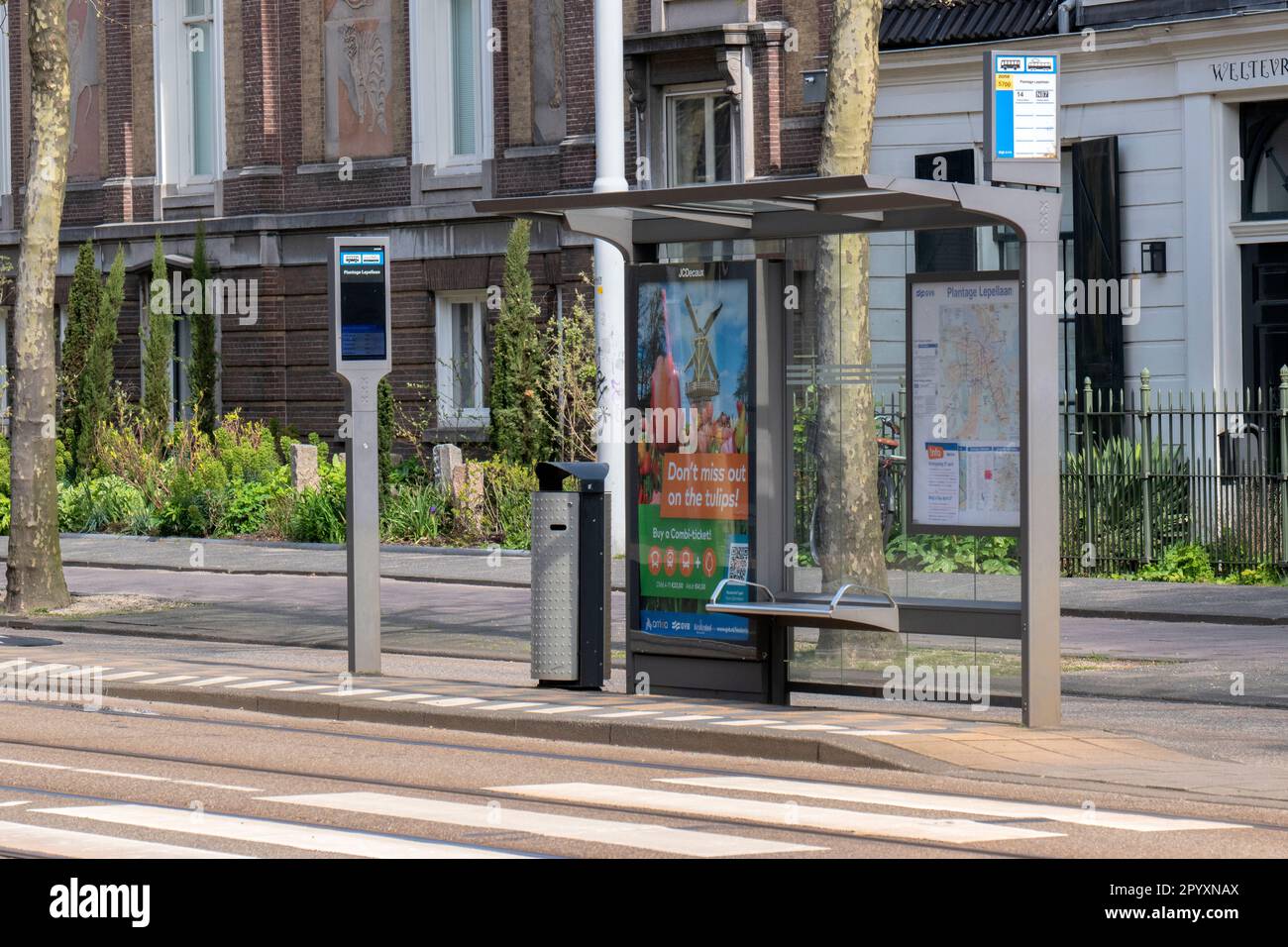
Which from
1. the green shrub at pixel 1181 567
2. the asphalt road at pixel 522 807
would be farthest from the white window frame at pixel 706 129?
the asphalt road at pixel 522 807

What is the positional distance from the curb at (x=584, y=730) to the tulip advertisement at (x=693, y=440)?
132 cm

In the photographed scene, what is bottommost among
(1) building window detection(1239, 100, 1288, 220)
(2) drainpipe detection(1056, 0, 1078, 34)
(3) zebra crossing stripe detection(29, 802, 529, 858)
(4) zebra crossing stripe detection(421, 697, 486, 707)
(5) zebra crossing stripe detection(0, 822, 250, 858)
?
(3) zebra crossing stripe detection(29, 802, 529, 858)

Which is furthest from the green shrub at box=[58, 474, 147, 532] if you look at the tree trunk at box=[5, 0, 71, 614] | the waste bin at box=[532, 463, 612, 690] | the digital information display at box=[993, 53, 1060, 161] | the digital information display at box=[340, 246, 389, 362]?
the digital information display at box=[993, 53, 1060, 161]

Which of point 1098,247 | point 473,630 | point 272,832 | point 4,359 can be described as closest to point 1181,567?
point 1098,247

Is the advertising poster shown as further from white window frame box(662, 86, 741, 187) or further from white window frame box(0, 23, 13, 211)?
white window frame box(0, 23, 13, 211)

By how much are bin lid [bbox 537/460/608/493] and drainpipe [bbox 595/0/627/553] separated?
9.53 m

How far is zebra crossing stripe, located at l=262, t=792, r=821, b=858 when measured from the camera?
8.14m

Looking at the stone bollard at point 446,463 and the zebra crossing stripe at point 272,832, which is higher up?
the stone bollard at point 446,463

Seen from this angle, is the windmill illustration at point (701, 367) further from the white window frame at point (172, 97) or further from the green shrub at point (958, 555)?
the white window frame at point (172, 97)

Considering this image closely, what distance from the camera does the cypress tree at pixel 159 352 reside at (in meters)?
32.5

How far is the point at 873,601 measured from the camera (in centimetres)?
1200

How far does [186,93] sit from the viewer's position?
33781 millimetres

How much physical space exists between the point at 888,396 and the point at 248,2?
73.2ft
